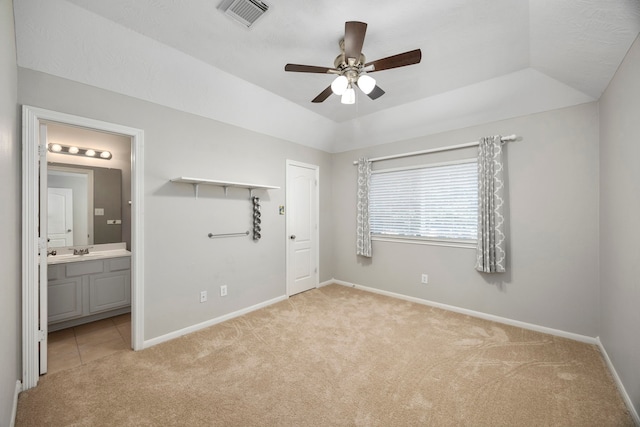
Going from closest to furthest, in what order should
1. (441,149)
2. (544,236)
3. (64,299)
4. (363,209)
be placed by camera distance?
1. (544,236)
2. (64,299)
3. (441,149)
4. (363,209)

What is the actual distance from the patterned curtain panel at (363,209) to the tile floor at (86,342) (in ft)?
10.8

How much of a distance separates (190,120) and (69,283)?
241cm

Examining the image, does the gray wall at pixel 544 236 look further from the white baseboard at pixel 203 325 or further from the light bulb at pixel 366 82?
the white baseboard at pixel 203 325

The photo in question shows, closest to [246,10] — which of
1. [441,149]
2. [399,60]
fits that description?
[399,60]

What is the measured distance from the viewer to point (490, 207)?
315cm

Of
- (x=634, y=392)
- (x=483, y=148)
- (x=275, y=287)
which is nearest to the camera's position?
(x=634, y=392)

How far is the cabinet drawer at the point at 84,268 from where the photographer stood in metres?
3.07

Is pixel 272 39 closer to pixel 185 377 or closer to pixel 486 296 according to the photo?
pixel 185 377

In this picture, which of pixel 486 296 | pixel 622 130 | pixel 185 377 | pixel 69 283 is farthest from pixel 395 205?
pixel 69 283

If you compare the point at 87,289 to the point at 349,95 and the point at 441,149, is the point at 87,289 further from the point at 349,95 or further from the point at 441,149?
the point at 441,149

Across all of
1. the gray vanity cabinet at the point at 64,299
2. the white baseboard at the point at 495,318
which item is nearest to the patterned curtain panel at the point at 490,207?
the white baseboard at the point at 495,318

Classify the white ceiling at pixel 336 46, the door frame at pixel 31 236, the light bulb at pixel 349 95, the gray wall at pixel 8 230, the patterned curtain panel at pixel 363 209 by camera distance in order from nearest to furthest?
1. the gray wall at pixel 8 230
2. the white ceiling at pixel 336 46
3. the door frame at pixel 31 236
4. the light bulb at pixel 349 95
5. the patterned curtain panel at pixel 363 209

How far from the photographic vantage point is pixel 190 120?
2.96 meters

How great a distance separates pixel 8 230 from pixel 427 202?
13.6 feet
